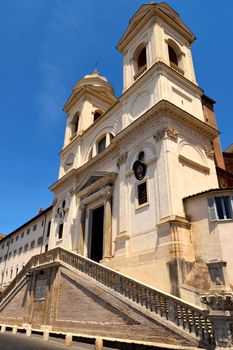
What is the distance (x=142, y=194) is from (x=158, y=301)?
7.78 metres

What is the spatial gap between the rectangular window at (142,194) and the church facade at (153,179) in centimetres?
6

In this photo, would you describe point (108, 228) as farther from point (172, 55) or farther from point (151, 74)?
point (172, 55)

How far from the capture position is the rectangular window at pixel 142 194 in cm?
1552

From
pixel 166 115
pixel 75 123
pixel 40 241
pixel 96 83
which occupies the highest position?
pixel 96 83

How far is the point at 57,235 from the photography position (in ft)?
76.6

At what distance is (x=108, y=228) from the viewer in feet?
56.6

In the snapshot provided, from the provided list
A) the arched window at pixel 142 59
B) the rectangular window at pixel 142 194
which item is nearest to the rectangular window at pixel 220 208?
the rectangular window at pixel 142 194

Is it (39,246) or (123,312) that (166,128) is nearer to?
(123,312)

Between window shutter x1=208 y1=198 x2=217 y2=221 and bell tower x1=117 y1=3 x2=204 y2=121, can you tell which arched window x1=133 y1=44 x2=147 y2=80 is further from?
window shutter x1=208 y1=198 x2=217 y2=221

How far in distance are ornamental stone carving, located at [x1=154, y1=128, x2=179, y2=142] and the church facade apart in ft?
0.20

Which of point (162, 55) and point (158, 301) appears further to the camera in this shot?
point (162, 55)

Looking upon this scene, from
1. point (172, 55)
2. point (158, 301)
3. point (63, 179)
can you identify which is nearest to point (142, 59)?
point (172, 55)

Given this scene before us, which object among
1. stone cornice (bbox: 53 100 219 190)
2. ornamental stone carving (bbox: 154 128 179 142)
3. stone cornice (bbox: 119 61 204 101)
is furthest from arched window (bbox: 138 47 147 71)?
ornamental stone carving (bbox: 154 128 179 142)

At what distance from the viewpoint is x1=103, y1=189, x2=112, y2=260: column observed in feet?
54.5
